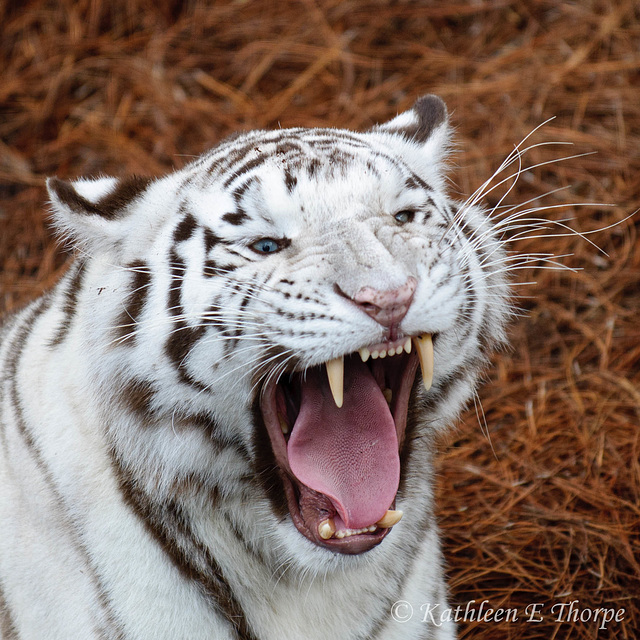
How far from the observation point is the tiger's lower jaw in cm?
165

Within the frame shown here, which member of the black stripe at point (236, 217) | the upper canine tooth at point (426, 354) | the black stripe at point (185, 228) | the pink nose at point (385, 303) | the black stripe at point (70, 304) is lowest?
the upper canine tooth at point (426, 354)

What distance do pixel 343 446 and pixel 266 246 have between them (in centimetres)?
43

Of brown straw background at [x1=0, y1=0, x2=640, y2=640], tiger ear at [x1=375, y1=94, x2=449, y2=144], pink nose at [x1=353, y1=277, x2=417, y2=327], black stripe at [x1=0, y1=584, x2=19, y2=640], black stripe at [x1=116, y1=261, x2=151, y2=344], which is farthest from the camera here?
brown straw background at [x1=0, y1=0, x2=640, y2=640]

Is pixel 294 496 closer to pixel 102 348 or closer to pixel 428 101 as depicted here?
pixel 102 348

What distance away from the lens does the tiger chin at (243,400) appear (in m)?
1.58

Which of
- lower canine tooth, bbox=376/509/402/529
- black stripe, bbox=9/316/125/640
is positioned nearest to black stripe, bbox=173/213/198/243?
black stripe, bbox=9/316/125/640

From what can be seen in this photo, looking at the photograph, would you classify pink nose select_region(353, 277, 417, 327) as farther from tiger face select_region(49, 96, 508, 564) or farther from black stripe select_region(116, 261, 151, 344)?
black stripe select_region(116, 261, 151, 344)

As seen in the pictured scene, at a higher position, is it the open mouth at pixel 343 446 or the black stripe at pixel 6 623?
the open mouth at pixel 343 446

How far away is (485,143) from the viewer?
385 cm

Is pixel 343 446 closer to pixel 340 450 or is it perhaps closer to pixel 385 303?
pixel 340 450

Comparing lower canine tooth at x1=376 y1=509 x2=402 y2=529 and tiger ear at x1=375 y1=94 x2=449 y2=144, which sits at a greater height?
tiger ear at x1=375 y1=94 x2=449 y2=144

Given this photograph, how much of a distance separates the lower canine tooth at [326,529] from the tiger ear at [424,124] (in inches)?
35.9

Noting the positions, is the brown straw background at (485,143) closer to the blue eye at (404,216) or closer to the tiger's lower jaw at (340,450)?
the tiger's lower jaw at (340,450)

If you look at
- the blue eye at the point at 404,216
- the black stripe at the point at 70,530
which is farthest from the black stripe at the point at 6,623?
the blue eye at the point at 404,216
